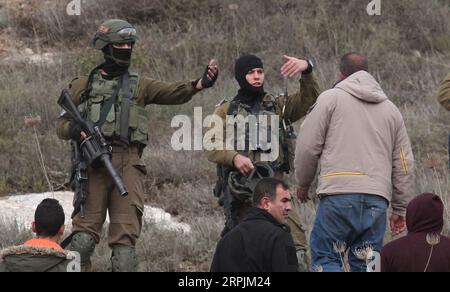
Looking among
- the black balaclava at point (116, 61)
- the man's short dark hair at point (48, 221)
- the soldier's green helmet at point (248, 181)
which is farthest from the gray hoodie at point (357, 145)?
the man's short dark hair at point (48, 221)

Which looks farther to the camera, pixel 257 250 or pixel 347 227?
pixel 347 227

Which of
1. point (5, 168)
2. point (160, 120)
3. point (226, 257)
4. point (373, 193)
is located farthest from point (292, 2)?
point (226, 257)

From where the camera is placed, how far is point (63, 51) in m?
15.1

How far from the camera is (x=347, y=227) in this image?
7.76 m

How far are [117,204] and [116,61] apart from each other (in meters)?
1.02

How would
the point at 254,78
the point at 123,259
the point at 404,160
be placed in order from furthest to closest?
1. the point at 254,78
2. the point at 123,259
3. the point at 404,160

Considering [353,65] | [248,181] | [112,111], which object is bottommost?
[248,181]

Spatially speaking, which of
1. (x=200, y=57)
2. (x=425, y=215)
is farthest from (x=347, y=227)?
(x=200, y=57)

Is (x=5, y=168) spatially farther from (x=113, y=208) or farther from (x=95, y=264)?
(x=113, y=208)

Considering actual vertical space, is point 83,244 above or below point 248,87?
below

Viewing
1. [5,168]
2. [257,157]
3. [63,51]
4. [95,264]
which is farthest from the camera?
[63,51]

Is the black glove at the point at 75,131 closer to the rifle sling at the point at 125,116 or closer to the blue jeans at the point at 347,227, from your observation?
the rifle sling at the point at 125,116

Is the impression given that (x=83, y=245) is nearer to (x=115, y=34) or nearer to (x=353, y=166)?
(x=115, y=34)

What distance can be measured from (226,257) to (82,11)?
9512mm
